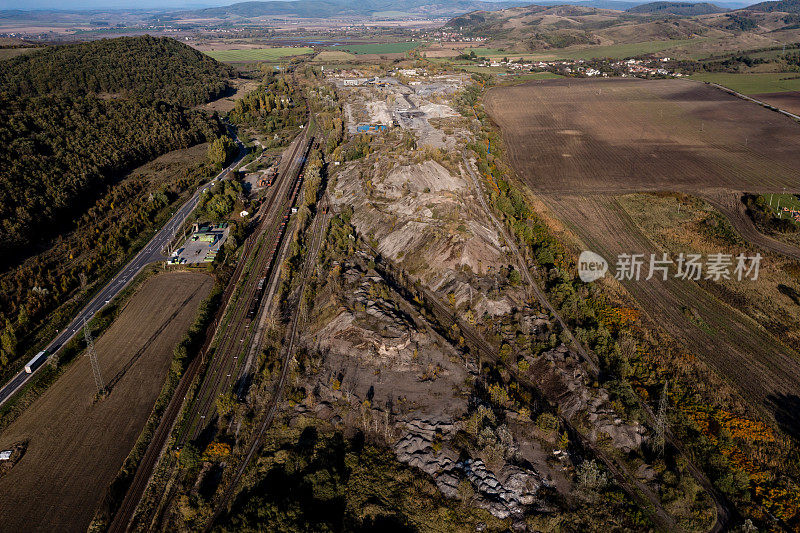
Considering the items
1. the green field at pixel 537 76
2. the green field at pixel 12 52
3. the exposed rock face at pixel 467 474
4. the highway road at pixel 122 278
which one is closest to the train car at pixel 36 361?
the highway road at pixel 122 278

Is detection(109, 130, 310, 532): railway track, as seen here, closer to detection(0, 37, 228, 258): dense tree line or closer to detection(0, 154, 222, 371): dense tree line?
detection(0, 154, 222, 371): dense tree line

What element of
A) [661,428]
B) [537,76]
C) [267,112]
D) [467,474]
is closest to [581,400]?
[661,428]

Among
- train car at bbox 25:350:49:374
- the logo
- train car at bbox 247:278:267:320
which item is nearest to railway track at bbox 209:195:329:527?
train car at bbox 247:278:267:320

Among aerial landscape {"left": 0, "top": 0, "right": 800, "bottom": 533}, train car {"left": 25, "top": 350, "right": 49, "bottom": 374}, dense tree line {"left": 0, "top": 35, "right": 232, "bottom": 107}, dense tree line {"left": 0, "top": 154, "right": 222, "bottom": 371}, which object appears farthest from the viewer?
dense tree line {"left": 0, "top": 35, "right": 232, "bottom": 107}

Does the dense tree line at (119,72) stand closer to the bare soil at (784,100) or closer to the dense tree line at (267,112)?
the dense tree line at (267,112)

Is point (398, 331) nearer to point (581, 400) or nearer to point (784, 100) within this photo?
point (581, 400)

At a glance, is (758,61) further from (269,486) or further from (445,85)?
(269,486)
